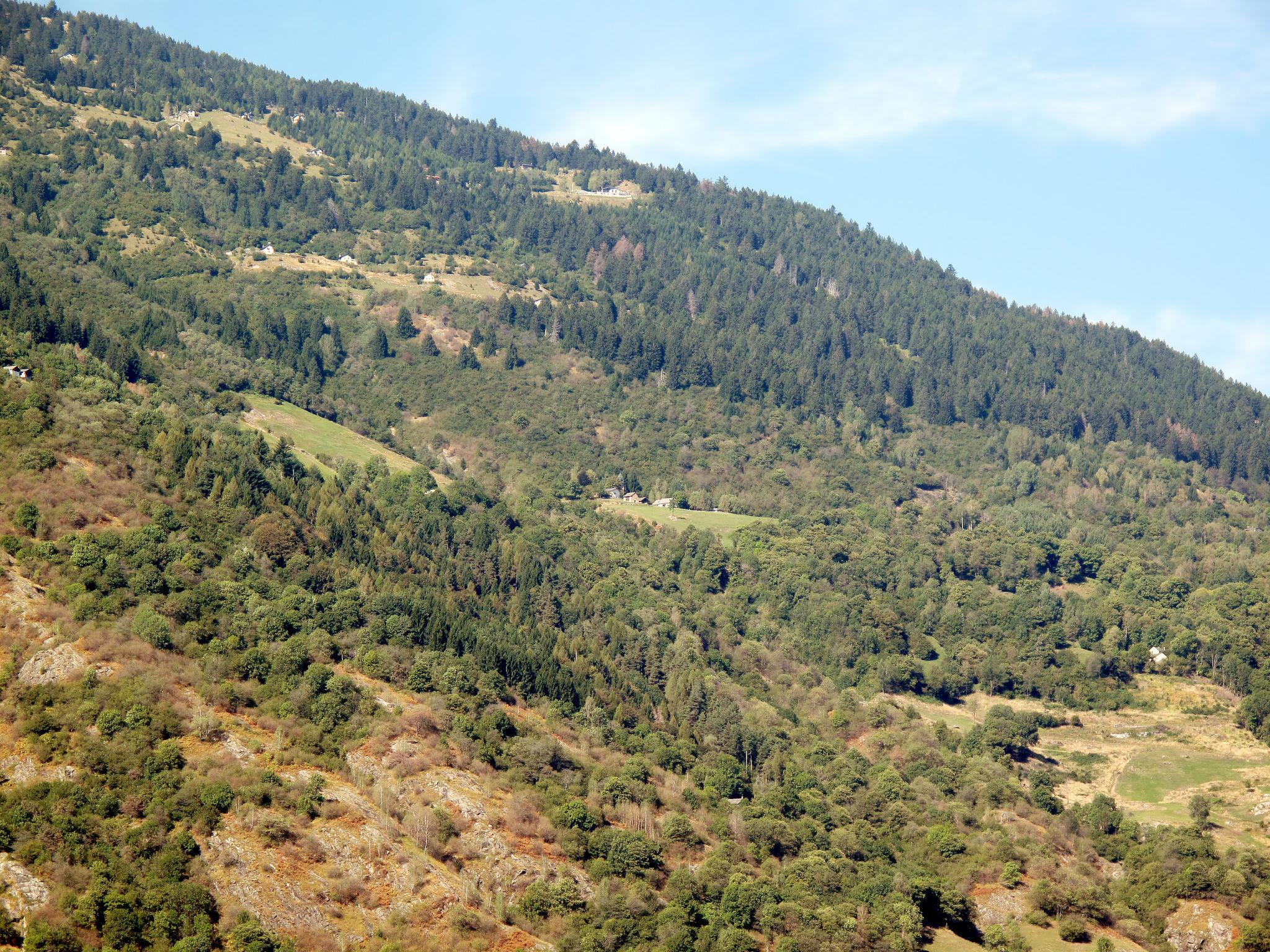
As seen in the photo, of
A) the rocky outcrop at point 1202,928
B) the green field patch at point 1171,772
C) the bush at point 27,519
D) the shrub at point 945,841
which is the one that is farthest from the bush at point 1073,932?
the bush at point 27,519

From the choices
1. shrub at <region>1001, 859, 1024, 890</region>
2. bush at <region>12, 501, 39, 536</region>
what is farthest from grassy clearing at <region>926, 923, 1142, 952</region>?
bush at <region>12, 501, 39, 536</region>

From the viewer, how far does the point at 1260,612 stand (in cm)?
15500

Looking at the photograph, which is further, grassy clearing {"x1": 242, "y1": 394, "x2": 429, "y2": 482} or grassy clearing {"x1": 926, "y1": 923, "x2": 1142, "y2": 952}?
grassy clearing {"x1": 242, "y1": 394, "x2": 429, "y2": 482}

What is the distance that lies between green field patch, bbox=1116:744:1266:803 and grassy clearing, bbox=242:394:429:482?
8473cm

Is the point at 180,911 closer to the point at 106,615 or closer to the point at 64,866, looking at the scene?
the point at 64,866

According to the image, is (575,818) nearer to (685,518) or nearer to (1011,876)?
(1011,876)

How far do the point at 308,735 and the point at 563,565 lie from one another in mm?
67812

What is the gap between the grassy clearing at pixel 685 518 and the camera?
172 meters

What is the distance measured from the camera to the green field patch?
123 m

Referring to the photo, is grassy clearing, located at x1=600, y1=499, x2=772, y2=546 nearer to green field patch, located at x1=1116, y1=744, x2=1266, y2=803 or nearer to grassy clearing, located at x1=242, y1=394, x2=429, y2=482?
grassy clearing, located at x1=242, y1=394, x2=429, y2=482

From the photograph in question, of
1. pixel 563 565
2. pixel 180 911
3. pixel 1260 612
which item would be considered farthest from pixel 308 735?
pixel 1260 612

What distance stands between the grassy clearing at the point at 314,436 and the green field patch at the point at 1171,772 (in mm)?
84729

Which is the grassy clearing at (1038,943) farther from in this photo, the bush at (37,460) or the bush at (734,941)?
the bush at (37,460)

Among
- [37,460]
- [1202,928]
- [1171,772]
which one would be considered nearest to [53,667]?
[37,460]
